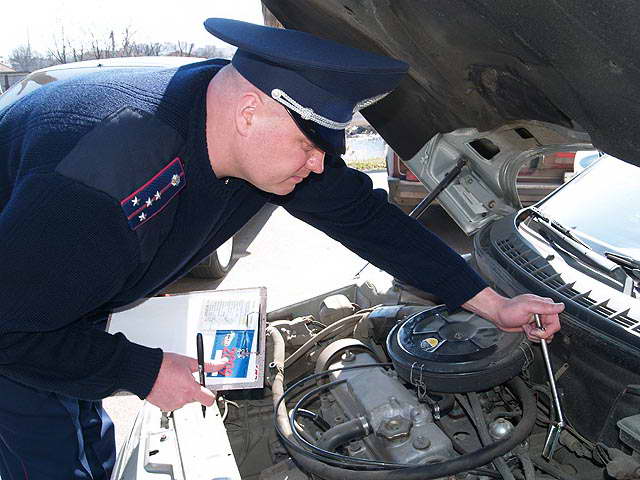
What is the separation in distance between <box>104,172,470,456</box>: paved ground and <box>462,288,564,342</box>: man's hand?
8.43 ft

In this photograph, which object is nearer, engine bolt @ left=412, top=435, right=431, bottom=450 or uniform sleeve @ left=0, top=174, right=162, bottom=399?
uniform sleeve @ left=0, top=174, right=162, bottom=399

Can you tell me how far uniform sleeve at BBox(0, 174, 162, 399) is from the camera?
53.2 inches

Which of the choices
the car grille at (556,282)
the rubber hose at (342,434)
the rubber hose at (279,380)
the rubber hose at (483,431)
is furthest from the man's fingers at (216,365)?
the car grille at (556,282)

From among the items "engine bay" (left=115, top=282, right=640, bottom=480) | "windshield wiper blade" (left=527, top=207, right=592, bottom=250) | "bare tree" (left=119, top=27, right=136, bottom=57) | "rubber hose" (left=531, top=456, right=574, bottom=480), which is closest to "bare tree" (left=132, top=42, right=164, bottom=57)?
"bare tree" (left=119, top=27, right=136, bottom=57)

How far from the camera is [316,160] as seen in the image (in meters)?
1.66

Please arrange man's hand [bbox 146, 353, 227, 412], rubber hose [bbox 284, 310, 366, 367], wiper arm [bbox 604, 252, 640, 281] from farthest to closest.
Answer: rubber hose [bbox 284, 310, 366, 367] < wiper arm [bbox 604, 252, 640, 281] < man's hand [bbox 146, 353, 227, 412]

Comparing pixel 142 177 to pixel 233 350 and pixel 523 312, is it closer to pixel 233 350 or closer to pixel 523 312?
pixel 233 350

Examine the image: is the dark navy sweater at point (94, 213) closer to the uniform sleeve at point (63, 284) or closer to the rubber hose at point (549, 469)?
the uniform sleeve at point (63, 284)

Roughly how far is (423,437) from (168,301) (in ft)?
3.08

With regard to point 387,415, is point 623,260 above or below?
above

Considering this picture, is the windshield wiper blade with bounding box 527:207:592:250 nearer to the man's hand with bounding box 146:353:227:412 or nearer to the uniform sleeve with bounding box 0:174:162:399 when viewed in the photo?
the man's hand with bounding box 146:353:227:412

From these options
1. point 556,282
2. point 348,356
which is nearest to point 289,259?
point 348,356

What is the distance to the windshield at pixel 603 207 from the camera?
80.0 inches

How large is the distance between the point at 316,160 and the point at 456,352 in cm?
68
